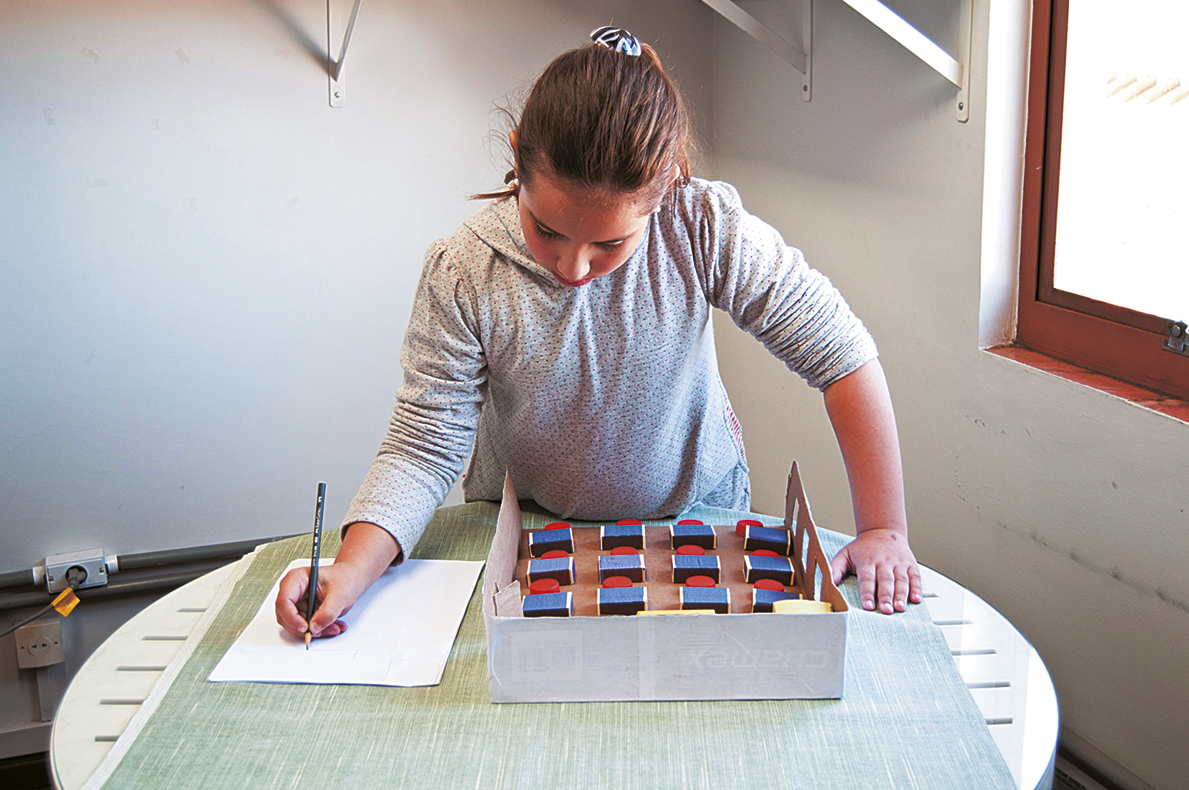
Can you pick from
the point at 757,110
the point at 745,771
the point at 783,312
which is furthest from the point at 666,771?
the point at 757,110

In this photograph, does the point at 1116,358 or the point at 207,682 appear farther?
the point at 1116,358

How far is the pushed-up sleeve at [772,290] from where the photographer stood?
1.01 m

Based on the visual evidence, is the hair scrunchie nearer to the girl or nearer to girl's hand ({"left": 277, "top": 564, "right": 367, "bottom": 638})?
the girl

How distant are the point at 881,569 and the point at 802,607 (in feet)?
0.55

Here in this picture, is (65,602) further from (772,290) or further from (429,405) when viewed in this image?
(772,290)

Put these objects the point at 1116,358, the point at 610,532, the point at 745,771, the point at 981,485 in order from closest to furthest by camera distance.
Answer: the point at 745,771, the point at 610,532, the point at 1116,358, the point at 981,485

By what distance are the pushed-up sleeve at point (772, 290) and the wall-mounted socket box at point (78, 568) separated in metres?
1.57

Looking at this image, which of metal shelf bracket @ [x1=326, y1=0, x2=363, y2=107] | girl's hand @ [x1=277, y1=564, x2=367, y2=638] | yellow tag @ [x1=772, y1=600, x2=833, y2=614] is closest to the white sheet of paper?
girl's hand @ [x1=277, y1=564, x2=367, y2=638]

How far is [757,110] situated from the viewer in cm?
206

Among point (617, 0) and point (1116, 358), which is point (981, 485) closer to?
point (1116, 358)

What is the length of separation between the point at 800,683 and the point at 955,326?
2.96 feet

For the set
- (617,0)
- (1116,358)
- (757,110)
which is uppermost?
(617,0)

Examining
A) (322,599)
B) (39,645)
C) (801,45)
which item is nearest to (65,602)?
(39,645)

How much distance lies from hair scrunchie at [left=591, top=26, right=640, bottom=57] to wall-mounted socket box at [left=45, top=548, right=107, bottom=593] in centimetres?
165
